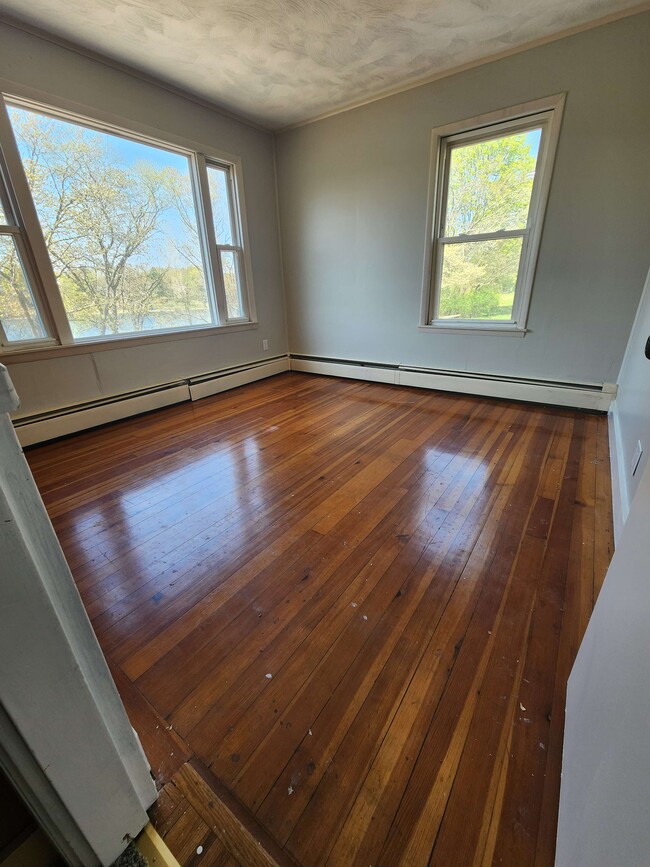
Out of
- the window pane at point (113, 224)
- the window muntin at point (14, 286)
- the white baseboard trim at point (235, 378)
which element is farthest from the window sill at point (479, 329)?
the window muntin at point (14, 286)

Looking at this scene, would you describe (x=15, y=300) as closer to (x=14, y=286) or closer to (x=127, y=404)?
(x=14, y=286)

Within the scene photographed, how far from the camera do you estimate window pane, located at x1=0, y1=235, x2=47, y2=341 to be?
7.98 ft

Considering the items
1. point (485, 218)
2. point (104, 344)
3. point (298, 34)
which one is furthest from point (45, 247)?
point (485, 218)

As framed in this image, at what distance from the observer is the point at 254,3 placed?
2123 mm

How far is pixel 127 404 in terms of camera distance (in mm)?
3252

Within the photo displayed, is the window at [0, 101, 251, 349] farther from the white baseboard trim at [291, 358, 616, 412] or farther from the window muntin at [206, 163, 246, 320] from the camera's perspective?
the white baseboard trim at [291, 358, 616, 412]

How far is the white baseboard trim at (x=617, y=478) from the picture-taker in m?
1.61

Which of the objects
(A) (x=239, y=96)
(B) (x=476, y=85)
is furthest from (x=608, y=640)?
(A) (x=239, y=96)

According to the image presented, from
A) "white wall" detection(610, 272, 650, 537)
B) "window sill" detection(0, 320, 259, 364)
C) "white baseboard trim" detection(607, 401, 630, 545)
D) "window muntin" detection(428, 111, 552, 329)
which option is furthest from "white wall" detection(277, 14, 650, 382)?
"window sill" detection(0, 320, 259, 364)

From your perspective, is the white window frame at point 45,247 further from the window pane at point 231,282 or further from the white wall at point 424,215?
the white wall at point 424,215

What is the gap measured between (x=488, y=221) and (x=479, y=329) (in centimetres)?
93

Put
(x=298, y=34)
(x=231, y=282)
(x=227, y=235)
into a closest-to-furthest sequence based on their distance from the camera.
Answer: (x=298, y=34), (x=227, y=235), (x=231, y=282)

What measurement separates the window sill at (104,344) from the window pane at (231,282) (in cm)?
17

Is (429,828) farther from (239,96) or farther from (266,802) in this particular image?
(239,96)
